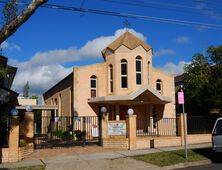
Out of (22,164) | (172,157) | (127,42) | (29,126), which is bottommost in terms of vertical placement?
(22,164)

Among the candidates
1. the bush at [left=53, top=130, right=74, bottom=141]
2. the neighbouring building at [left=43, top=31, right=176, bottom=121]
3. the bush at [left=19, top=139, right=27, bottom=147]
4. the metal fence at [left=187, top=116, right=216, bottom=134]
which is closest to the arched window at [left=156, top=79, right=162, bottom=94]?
the neighbouring building at [left=43, top=31, right=176, bottom=121]

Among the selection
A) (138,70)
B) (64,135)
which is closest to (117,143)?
(64,135)

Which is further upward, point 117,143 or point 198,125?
point 198,125

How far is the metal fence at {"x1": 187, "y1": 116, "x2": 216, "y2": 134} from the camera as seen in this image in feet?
76.5

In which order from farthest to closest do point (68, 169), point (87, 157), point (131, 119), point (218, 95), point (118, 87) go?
point (118, 87)
point (218, 95)
point (131, 119)
point (87, 157)
point (68, 169)

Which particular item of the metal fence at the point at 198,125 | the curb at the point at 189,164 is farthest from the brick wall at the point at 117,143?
the metal fence at the point at 198,125

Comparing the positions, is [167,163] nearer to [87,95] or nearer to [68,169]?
[68,169]

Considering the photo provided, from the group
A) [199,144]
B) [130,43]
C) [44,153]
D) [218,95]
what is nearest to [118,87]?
[130,43]

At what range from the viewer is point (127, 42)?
30.2m

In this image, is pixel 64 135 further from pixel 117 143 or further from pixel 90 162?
pixel 90 162

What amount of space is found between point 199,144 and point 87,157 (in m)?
7.95

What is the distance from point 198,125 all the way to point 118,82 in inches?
325

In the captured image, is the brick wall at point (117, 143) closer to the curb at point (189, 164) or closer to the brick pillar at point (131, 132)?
the brick pillar at point (131, 132)

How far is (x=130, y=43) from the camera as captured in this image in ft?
99.0
